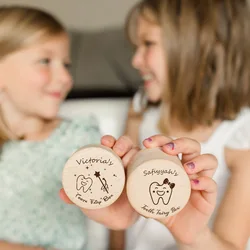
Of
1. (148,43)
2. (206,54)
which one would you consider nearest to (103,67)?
(148,43)

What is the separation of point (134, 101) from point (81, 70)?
0.36m

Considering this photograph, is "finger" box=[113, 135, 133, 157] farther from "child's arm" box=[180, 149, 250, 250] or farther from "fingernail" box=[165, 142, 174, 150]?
"child's arm" box=[180, 149, 250, 250]

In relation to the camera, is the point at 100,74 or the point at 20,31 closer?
the point at 20,31

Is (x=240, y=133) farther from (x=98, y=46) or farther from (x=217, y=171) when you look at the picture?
(x=98, y=46)

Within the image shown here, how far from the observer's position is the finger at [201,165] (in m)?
0.61

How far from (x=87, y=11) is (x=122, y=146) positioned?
48.9 inches

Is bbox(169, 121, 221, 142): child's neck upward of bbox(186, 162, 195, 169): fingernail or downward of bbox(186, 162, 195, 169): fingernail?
downward

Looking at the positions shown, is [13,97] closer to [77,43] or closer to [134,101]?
[134,101]

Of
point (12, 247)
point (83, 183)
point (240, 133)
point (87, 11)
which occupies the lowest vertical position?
point (12, 247)

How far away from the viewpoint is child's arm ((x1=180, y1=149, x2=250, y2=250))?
2.49 feet

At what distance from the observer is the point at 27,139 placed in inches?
39.4

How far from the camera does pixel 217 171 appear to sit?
91 centimetres

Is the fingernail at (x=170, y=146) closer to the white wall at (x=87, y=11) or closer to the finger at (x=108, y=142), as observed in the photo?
the finger at (x=108, y=142)

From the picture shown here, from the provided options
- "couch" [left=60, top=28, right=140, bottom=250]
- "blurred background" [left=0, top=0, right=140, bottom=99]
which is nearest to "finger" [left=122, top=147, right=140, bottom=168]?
"couch" [left=60, top=28, right=140, bottom=250]
